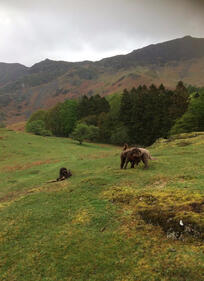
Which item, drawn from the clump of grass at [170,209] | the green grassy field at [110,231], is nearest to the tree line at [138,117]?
the green grassy field at [110,231]

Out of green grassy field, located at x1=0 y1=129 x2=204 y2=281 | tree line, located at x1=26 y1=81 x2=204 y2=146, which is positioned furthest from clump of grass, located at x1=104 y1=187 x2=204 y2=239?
tree line, located at x1=26 y1=81 x2=204 y2=146

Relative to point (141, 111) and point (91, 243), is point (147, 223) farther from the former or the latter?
point (141, 111)

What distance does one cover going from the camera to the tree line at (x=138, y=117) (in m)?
65.9

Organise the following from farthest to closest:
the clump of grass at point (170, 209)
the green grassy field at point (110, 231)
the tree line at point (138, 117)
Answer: the tree line at point (138, 117) → the clump of grass at point (170, 209) → the green grassy field at point (110, 231)

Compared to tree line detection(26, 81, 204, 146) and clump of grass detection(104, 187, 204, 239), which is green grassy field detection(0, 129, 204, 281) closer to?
clump of grass detection(104, 187, 204, 239)

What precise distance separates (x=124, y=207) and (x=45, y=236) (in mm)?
4969

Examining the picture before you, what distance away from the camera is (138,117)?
290 feet

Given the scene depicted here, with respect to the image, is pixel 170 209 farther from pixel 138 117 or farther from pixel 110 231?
pixel 138 117

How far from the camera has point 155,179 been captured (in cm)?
1822

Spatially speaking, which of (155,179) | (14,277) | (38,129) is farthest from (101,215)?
(38,129)

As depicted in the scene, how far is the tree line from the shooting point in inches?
2594

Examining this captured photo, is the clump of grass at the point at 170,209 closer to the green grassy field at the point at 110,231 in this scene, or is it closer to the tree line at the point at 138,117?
the green grassy field at the point at 110,231

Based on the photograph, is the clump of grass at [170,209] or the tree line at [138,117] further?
the tree line at [138,117]

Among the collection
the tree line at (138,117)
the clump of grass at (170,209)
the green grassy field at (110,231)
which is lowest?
the green grassy field at (110,231)
